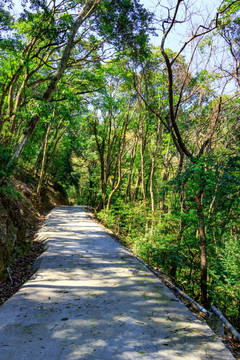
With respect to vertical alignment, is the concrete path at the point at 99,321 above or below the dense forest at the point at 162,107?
below

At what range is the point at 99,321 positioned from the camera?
273 centimetres

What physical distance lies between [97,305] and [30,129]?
16.2ft

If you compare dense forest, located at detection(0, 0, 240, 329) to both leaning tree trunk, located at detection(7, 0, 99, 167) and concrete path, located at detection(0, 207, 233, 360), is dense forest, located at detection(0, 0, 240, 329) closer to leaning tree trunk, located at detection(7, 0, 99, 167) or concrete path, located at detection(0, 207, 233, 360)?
leaning tree trunk, located at detection(7, 0, 99, 167)

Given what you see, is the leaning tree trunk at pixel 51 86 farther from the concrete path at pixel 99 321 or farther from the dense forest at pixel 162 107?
the concrete path at pixel 99 321

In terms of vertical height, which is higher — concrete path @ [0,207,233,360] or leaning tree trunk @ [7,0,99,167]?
leaning tree trunk @ [7,0,99,167]

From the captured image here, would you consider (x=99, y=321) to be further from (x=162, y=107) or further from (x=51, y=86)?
(x=162, y=107)

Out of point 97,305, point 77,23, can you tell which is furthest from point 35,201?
point 97,305

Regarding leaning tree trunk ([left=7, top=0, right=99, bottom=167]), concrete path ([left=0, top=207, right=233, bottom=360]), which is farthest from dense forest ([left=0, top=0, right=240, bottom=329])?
concrete path ([left=0, top=207, right=233, bottom=360])

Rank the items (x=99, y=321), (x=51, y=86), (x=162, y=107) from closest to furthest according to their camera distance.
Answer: (x=99, y=321), (x=51, y=86), (x=162, y=107)

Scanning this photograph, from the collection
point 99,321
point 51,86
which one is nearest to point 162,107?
→ point 51,86

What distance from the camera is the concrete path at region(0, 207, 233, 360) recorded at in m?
2.20

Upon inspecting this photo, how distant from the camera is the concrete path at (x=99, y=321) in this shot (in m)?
2.20

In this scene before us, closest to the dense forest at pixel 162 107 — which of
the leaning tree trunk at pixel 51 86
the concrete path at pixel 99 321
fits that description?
the leaning tree trunk at pixel 51 86

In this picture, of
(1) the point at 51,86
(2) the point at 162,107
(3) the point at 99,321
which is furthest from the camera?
(2) the point at 162,107
